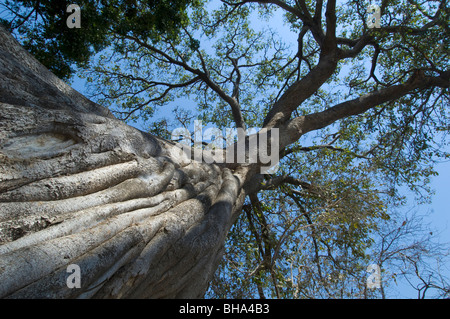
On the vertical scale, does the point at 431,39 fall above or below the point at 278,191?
above

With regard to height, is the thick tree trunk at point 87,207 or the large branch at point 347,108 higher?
the large branch at point 347,108

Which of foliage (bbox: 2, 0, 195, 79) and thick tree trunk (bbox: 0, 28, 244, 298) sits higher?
foliage (bbox: 2, 0, 195, 79)

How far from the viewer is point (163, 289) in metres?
2.41

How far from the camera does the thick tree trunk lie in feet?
5.48

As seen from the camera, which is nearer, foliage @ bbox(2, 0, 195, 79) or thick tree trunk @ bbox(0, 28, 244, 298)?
thick tree trunk @ bbox(0, 28, 244, 298)

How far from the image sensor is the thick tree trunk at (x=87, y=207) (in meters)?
1.67

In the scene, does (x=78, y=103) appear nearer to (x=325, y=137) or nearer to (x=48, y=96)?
(x=48, y=96)

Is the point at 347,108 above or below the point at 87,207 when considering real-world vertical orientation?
above

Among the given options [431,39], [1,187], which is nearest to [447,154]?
[431,39]

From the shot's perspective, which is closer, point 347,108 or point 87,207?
point 87,207

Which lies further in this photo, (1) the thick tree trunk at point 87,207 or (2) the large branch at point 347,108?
(2) the large branch at point 347,108

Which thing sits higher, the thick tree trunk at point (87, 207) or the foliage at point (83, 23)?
the foliage at point (83, 23)

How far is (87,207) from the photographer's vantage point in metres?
2.09

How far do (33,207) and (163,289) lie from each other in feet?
3.84
